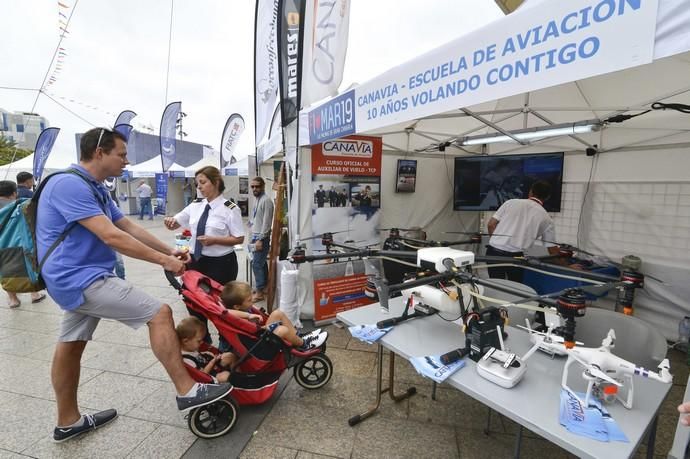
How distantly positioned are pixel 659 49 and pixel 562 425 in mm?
1286

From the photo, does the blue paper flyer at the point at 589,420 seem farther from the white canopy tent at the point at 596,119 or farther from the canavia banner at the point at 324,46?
the canavia banner at the point at 324,46

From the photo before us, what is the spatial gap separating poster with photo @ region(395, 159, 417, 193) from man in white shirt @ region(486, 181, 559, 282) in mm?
1446

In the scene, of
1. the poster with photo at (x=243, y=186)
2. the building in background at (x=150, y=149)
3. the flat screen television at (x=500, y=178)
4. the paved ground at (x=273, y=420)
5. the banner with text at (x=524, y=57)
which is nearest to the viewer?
the banner with text at (x=524, y=57)

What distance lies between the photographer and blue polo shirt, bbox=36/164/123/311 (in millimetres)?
1657

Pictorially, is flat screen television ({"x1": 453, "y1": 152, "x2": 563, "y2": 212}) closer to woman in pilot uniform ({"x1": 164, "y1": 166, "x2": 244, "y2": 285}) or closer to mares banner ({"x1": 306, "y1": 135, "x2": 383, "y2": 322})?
mares banner ({"x1": 306, "y1": 135, "x2": 383, "y2": 322})

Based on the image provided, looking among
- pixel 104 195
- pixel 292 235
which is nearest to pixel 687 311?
pixel 292 235

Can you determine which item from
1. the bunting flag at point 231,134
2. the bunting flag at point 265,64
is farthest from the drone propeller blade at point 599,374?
the bunting flag at point 231,134

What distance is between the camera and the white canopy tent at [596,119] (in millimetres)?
1093

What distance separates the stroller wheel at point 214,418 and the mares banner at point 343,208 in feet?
5.41

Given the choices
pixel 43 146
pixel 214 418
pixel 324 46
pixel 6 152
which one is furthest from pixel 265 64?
pixel 6 152

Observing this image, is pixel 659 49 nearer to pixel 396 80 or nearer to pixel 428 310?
pixel 396 80

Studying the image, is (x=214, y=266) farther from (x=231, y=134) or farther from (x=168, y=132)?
(x=168, y=132)

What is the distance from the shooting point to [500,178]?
16.2 feet

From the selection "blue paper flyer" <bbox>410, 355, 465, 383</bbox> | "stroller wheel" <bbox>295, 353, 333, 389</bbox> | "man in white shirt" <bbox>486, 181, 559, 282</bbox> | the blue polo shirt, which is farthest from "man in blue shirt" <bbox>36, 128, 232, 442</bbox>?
"man in white shirt" <bbox>486, 181, 559, 282</bbox>
